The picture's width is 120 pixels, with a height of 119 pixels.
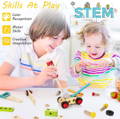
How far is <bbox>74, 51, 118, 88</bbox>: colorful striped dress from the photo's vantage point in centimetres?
91

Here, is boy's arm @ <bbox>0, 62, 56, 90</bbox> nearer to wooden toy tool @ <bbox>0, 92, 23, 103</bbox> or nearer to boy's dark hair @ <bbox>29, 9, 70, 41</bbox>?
wooden toy tool @ <bbox>0, 92, 23, 103</bbox>

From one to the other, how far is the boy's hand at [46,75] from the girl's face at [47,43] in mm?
74

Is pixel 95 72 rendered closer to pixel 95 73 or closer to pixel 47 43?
pixel 95 73

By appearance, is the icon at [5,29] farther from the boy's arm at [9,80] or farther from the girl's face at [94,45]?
the girl's face at [94,45]

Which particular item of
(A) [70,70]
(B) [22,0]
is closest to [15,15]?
(B) [22,0]

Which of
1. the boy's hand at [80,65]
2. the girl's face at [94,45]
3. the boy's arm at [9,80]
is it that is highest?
the girl's face at [94,45]

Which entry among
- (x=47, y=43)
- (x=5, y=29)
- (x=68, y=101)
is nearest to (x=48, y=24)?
(x=47, y=43)

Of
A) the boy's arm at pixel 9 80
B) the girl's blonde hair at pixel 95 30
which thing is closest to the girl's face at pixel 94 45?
the girl's blonde hair at pixel 95 30

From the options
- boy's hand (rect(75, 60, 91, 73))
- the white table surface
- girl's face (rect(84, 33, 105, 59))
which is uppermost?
girl's face (rect(84, 33, 105, 59))

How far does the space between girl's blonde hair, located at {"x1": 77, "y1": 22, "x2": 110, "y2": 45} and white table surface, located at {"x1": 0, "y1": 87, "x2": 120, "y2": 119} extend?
20 centimetres

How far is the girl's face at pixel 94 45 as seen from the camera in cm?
89

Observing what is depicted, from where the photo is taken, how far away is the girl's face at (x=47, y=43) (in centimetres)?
92

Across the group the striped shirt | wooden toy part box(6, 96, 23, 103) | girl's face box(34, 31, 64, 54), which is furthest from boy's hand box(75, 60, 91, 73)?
wooden toy part box(6, 96, 23, 103)

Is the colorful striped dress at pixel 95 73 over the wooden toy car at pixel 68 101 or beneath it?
over
